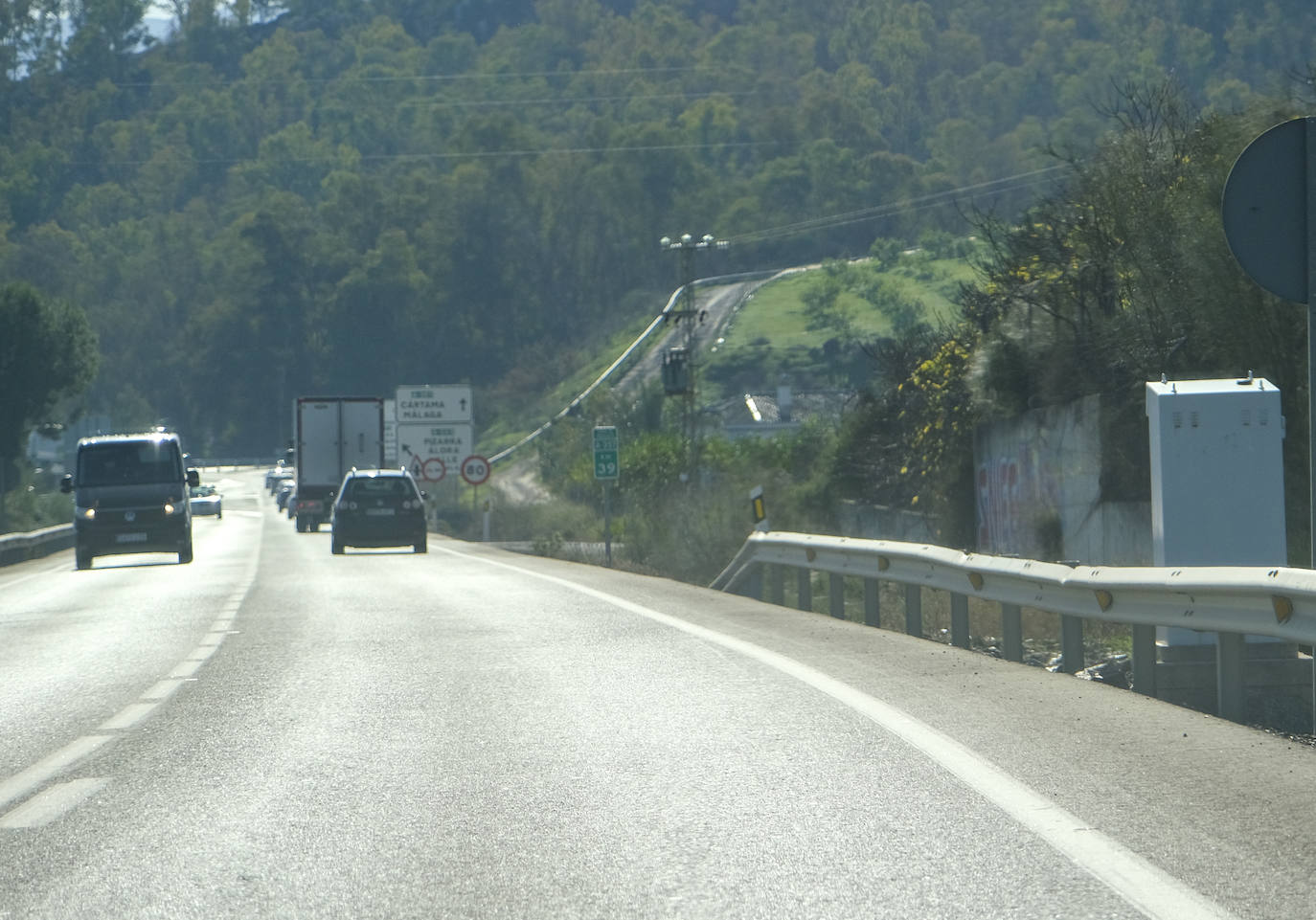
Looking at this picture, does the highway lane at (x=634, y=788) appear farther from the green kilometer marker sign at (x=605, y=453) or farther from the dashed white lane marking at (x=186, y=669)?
the green kilometer marker sign at (x=605, y=453)

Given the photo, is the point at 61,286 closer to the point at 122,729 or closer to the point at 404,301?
the point at 404,301

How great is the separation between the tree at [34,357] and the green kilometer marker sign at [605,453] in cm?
4364

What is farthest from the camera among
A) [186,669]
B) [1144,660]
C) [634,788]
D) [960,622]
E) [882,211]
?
[882,211]

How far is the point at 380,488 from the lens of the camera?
3366cm

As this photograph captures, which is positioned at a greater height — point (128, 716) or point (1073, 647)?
point (1073, 647)

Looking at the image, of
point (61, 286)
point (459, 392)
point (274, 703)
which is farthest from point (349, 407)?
point (61, 286)

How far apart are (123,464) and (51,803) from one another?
24101mm

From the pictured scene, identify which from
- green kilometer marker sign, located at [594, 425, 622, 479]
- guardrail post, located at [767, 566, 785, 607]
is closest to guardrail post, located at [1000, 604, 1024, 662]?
guardrail post, located at [767, 566, 785, 607]

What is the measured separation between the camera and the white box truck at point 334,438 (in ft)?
157

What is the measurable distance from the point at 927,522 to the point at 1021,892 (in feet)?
70.9

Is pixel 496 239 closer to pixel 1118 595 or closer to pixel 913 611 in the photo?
pixel 913 611

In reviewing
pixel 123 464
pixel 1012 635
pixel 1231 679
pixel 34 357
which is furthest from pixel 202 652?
pixel 34 357

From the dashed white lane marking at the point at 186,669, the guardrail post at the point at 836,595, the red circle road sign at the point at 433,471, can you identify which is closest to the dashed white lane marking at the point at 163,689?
the dashed white lane marking at the point at 186,669

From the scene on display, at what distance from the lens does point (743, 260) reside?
146 meters
